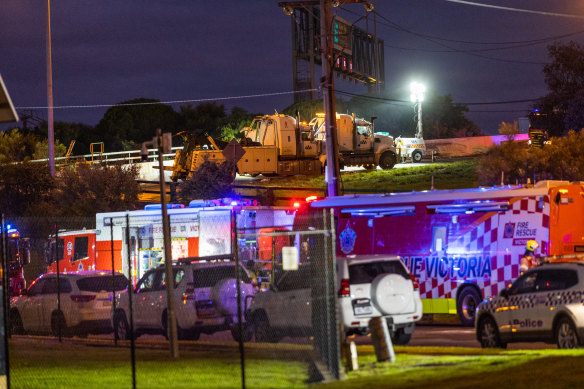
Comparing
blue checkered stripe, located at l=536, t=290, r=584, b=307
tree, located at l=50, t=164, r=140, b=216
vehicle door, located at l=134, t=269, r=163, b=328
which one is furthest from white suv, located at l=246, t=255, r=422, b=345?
tree, located at l=50, t=164, r=140, b=216

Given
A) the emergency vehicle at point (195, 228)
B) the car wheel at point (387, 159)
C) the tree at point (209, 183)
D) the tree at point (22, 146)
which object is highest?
the tree at point (22, 146)

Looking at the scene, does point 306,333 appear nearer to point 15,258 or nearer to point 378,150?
→ point 15,258

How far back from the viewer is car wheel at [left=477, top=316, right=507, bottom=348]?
55.9 ft

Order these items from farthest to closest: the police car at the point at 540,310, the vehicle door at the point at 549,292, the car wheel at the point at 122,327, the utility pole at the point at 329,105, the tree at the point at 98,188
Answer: the tree at the point at 98,188 < the utility pole at the point at 329,105 < the car wheel at the point at 122,327 < the vehicle door at the point at 549,292 < the police car at the point at 540,310

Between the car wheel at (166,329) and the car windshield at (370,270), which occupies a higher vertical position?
the car windshield at (370,270)

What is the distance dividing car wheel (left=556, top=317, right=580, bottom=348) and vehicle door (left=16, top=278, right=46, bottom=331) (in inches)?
507

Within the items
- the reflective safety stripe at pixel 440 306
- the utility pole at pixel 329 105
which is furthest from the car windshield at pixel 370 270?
the utility pole at pixel 329 105

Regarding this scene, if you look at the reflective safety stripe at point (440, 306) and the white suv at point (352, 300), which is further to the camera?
the reflective safety stripe at point (440, 306)

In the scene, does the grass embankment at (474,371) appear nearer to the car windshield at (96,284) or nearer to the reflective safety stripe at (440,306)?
the reflective safety stripe at (440,306)

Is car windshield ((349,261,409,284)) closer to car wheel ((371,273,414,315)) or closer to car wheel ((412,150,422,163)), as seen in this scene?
car wheel ((371,273,414,315))

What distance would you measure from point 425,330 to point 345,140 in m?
29.2

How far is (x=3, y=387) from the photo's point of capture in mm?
13172

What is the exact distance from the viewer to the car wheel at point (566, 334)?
15289 mm

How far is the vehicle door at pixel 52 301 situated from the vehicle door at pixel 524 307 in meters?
10.7
